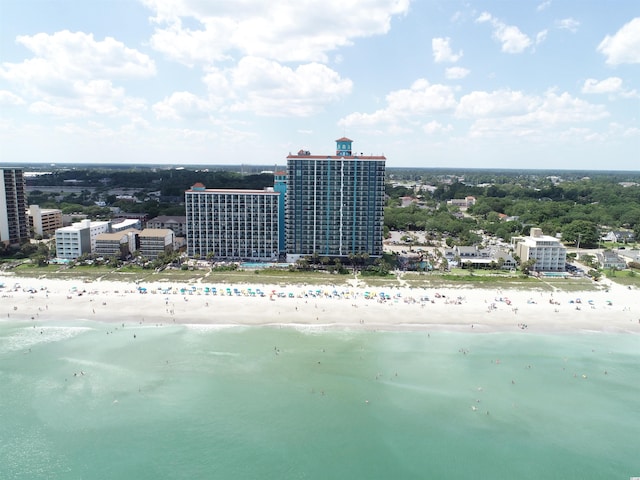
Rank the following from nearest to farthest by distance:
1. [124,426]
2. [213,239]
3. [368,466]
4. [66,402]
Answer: [368,466]
[124,426]
[66,402]
[213,239]

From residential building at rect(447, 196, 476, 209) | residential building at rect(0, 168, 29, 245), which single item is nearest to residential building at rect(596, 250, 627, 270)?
residential building at rect(447, 196, 476, 209)

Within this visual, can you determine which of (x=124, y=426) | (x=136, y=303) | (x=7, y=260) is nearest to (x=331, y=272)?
(x=136, y=303)

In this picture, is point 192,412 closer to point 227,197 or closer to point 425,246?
point 227,197

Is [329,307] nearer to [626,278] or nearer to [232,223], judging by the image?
[232,223]

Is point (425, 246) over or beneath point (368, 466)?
over

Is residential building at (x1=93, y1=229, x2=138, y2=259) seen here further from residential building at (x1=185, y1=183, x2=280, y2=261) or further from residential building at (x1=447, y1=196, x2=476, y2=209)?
residential building at (x1=447, y1=196, x2=476, y2=209)

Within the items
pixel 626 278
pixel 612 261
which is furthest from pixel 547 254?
pixel 612 261

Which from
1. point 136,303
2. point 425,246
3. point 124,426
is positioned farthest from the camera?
point 425,246

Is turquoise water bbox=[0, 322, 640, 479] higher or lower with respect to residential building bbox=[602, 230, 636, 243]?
lower
